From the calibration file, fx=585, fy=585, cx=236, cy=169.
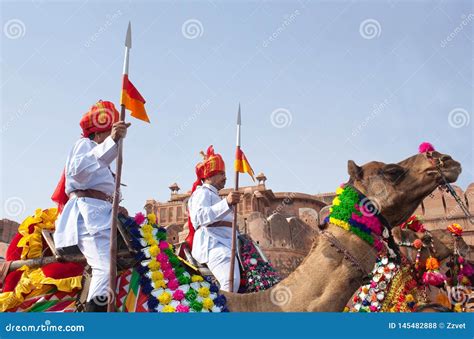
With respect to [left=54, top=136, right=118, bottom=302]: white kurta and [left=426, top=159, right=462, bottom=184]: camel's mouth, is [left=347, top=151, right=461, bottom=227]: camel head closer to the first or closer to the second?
[left=426, top=159, right=462, bottom=184]: camel's mouth

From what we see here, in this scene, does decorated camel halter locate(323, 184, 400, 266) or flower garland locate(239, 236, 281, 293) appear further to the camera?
flower garland locate(239, 236, 281, 293)

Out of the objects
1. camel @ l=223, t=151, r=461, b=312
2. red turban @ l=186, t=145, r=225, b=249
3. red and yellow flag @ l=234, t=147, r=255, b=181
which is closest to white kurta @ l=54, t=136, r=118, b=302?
camel @ l=223, t=151, r=461, b=312

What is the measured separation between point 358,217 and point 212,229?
284cm

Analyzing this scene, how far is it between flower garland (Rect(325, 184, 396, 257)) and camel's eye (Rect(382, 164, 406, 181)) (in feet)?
1.14

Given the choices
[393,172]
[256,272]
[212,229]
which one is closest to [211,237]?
[212,229]

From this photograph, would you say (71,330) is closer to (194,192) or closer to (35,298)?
(35,298)

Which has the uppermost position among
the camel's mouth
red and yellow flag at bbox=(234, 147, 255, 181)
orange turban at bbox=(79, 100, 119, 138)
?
red and yellow flag at bbox=(234, 147, 255, 181)

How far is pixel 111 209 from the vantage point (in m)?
5.29

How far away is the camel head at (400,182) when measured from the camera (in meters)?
5.27

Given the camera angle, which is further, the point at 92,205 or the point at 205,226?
the point at 205,226

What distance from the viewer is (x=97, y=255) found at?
4980mm

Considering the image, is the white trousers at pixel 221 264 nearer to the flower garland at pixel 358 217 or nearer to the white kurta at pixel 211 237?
the white kurta at pixel 211 237

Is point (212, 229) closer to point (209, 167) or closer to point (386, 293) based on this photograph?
point (209, 167)

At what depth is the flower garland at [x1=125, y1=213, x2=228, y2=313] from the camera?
5.14 meters
